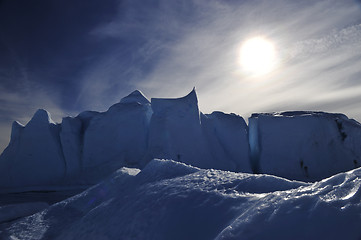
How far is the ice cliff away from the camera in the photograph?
40.7 feet

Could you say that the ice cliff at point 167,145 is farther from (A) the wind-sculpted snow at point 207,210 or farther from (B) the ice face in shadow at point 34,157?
(A) the wind-sculpted snow at point 207,210

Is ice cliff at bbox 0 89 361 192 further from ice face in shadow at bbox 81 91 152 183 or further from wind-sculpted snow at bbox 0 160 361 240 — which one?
wind-sculpted snow at bbox 0 160 361 240

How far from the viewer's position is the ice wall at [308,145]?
12.1 metres

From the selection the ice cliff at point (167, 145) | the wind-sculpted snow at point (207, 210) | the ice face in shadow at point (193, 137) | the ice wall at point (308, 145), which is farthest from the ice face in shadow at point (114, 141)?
the wind-sculpted snow at point (207, 210)

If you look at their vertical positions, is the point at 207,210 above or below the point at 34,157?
below

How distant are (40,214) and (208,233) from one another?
425cm

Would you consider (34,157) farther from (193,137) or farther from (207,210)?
(207,210)

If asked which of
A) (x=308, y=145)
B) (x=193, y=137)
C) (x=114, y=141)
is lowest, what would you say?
(x=308, y=145)

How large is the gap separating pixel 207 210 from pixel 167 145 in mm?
9861

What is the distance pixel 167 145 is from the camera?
483 inches

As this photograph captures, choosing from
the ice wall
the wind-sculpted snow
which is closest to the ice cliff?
the ice wall

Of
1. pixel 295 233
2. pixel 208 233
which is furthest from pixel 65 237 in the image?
pixel 295 233

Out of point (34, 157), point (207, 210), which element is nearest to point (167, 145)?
point (34, 157)

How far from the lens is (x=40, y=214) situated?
4906mm
